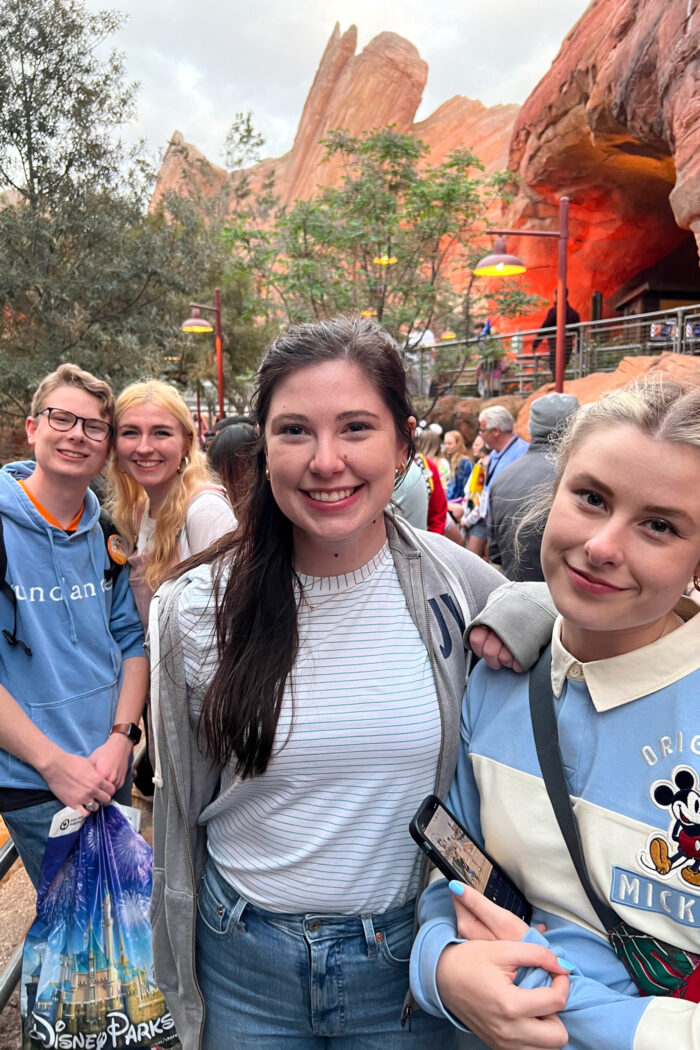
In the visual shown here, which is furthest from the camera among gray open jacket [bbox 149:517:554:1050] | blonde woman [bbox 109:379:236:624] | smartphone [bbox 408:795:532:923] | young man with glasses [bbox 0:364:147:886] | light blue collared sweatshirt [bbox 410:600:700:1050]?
blonde woman [bbox 109:379:236:624]

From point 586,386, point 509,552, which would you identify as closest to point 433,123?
point 586,386

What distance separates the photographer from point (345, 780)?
3.94 ft

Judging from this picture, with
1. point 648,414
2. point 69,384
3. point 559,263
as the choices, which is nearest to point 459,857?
point 648,414

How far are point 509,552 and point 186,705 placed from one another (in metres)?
2.82

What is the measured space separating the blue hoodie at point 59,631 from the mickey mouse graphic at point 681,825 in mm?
1567

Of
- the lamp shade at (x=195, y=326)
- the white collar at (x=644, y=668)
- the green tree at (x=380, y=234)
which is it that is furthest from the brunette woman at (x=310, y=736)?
the lamp shade at (x=195, y=326)

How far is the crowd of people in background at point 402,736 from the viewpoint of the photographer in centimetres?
93

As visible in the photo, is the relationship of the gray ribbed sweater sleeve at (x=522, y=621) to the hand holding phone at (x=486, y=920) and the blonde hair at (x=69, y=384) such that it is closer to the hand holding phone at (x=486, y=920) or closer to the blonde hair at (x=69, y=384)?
the hand holding phone at (x=486, y=920)

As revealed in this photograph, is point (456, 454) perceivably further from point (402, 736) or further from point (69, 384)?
point (402, 736)

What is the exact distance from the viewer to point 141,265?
1470 centimetres

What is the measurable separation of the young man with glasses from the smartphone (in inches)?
44.1

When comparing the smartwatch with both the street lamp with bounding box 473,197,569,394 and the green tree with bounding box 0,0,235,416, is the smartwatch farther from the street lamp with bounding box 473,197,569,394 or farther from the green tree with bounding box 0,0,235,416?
the green tree with bounding box 0,0,235,416

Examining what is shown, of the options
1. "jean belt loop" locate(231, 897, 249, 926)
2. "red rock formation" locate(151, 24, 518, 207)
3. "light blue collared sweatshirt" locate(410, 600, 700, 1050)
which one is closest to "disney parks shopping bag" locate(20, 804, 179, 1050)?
"jean belt loop" locate(231, 897, 249, 926)

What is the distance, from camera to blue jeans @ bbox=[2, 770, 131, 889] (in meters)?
1.81
